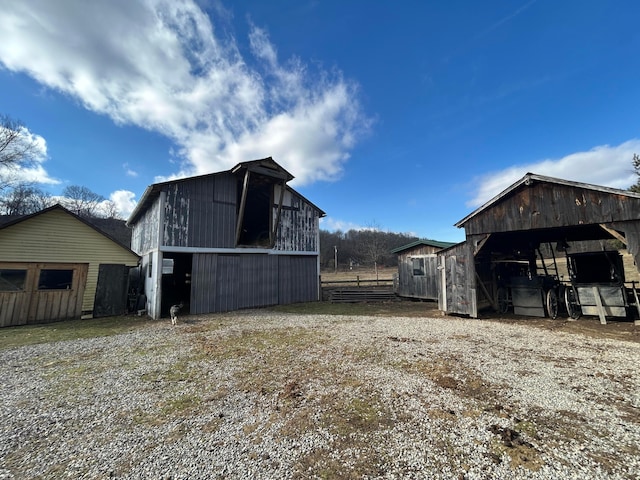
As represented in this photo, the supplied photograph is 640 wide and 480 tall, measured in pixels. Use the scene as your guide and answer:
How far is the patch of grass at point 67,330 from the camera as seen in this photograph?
817 centimetres

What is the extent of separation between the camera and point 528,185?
967 cm

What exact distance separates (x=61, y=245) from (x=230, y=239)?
713 cm

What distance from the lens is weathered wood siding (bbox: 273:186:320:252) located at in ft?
50.0

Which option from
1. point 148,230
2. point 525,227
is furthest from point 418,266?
point 148,230

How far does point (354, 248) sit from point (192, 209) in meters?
54.6

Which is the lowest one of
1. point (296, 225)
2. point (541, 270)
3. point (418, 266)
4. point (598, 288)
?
point (598, 288)

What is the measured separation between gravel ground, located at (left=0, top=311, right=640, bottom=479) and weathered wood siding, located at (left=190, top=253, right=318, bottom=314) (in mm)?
5319

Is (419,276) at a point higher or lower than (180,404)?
higher

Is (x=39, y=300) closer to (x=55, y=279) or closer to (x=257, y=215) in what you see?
(x=55, y=279)

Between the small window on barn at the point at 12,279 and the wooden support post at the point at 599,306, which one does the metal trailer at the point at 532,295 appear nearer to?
the wooden support post at the point at 599,306

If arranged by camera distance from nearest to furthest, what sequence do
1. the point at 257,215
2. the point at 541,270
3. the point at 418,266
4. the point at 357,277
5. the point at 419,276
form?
the point at 257,215, the point at 419,276, the point at 418,266, the point at 541,270, the point at 357,277

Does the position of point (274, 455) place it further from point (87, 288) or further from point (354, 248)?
point (354, 248)

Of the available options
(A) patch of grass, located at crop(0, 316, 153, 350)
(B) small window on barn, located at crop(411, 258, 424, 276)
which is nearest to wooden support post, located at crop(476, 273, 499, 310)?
(B) small window on barn, located at crop(411, 258, 424, 276)

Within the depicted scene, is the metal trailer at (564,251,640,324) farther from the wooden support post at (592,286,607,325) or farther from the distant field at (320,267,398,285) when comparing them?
the distant field at (320,267,398,285)
